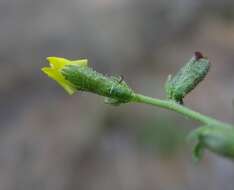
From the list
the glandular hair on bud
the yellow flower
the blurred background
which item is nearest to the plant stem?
the glandular hair on bud

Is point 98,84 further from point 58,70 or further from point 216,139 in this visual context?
point 216,139

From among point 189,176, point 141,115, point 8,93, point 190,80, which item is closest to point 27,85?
point 8,93

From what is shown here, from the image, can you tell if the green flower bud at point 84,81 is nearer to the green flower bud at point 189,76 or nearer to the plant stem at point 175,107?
the plant stem at point 175,107

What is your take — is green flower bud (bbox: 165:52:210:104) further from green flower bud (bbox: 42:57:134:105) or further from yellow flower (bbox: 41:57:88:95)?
yellow flower (bbox: 41:57:88:95)

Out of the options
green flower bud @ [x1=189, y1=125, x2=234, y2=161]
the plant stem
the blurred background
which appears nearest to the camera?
green flower bud @ [x1=189, y1=125, x2=234, y2=161]

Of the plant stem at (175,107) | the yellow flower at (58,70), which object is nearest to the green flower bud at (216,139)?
the plant stem at (175,107)

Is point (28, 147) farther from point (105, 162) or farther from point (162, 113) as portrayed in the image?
point (162, 113)

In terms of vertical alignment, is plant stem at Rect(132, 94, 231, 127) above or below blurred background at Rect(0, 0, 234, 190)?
below
